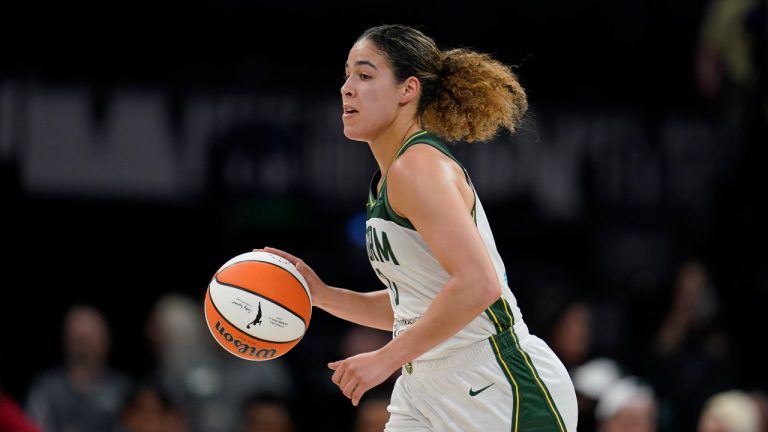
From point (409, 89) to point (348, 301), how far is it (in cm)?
89

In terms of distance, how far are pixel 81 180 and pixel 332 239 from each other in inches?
79.9

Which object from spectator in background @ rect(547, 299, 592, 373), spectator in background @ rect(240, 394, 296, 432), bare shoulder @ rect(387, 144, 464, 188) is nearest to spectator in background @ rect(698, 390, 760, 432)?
spectator in background @ rect(547, 299, 592, 373)

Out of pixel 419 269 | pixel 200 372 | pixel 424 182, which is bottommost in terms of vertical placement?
pixel 200 372

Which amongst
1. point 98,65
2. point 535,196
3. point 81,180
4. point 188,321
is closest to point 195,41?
point 98,65

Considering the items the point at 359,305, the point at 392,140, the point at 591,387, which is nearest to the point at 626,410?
the point at 591,387

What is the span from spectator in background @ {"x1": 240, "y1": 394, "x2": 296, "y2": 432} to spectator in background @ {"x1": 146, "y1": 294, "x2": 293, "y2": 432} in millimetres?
228

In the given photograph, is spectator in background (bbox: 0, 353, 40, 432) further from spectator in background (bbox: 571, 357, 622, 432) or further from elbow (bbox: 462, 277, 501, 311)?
elbow (bbox: 462, 277, 501, 311)

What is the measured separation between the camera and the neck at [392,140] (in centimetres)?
445

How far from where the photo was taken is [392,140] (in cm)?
446

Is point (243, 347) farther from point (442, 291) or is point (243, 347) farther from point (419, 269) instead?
point (442, 291)

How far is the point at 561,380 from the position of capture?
4.24 meters

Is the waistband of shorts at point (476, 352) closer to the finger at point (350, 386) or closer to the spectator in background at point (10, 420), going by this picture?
the finger at point (350, 386)

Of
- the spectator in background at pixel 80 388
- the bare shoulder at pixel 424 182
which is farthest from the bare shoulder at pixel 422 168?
the spectator in background at pixel 80 388

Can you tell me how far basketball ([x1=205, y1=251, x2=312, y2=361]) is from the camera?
451 centimetres
